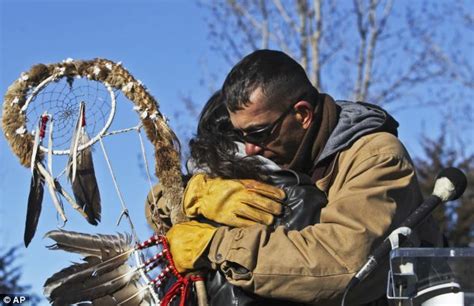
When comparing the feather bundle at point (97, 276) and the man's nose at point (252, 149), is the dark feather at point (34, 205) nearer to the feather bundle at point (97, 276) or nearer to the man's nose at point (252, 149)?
the feather bundle at point (97, 276)

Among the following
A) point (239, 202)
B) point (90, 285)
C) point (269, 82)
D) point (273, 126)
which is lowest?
point (90, 285)

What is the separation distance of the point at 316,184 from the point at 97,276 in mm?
867

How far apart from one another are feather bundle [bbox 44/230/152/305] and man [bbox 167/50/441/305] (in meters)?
0.26

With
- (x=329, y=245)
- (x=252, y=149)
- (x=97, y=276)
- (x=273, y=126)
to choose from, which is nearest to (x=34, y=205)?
(x=97, y=276)

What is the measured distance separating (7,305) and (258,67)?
4.88 ft

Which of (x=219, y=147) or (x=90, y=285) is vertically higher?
(x=219, y=147)

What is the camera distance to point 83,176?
3.90 meters

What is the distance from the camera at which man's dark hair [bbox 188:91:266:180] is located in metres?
3.56

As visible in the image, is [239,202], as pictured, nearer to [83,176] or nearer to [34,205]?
[83,176]

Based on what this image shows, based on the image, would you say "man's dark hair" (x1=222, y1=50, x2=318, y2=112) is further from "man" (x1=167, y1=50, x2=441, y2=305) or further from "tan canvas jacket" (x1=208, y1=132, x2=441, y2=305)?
"tan canvas jacket" (x1=208, y1=132, x2=441, y2=305)

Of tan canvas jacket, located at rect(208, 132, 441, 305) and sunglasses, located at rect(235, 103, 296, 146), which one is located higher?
sunglasses, located at rect(235, 103, 296, 146)

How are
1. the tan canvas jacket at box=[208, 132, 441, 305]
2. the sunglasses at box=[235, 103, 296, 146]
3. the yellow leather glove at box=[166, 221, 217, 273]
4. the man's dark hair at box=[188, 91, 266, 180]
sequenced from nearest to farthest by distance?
1. the tan canvas jacket at box=[208, 132, 441, 305]
2. the yellow leather glove at box=[166, 221, 217, 273]
3. the man's dark hair at box=[188, 91, 266, 180]
4. the sunglasses at box=[235, 103, 296, 146]

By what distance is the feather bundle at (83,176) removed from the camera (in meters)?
3.85

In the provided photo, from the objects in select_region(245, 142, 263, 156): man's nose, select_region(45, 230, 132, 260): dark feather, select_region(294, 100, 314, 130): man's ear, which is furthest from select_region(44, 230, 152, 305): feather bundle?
select_region(294, 100, 314, 130): man's ear
